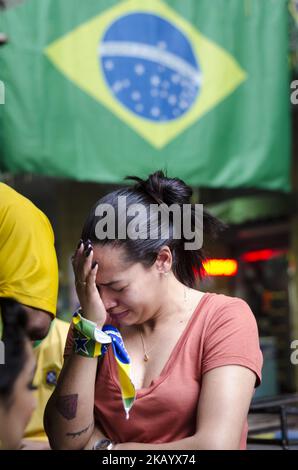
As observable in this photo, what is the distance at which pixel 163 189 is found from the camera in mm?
2070

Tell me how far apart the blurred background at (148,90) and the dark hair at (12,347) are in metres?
2.79

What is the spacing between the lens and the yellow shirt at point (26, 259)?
2.10 m

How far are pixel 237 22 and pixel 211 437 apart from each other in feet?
13.8

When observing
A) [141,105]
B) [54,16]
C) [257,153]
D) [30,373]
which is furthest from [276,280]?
[30,373]

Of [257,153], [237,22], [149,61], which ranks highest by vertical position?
[237,22]

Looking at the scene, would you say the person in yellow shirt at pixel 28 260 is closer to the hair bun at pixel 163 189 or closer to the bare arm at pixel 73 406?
the bare arm at pixel 73 406

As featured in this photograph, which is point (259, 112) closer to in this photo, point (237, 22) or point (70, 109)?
point (237, 22)

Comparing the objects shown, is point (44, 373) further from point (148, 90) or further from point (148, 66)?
point (148, 66)

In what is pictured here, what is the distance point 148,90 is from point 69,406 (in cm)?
344

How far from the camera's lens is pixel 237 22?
542 cm

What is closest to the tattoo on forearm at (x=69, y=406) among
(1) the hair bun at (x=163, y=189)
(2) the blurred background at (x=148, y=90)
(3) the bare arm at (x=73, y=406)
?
(3) the bare arm at (x=73, y=406)

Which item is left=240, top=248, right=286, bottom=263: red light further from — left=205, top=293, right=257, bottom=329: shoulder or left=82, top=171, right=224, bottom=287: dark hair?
left=205, top=293, right=257, bottom=329: shoulder

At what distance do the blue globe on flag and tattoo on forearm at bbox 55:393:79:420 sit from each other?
10.8 feet

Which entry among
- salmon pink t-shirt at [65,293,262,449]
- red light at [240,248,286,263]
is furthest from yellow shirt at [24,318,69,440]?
red light at [240,248,286,263]
